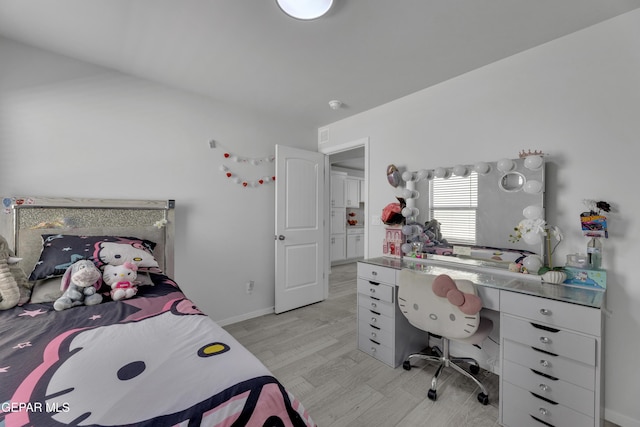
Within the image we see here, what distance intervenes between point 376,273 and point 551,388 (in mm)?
1238

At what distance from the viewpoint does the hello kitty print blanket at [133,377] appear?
2.30ft

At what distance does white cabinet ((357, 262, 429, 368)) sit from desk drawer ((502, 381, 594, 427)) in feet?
2.49

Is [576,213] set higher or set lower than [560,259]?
higher

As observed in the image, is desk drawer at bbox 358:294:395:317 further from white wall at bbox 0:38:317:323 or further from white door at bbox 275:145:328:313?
white wall at bbox 0:38:317:323

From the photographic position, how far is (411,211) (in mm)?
2576

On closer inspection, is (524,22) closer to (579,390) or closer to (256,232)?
(579,390)

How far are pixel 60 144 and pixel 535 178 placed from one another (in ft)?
11.6

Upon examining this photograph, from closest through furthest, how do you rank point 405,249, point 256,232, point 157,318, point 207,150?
point 157,318, point 405,249, point 207,150, point 256,232

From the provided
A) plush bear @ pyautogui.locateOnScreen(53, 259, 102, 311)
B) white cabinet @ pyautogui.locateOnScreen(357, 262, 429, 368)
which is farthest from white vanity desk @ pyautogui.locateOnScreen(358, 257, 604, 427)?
plush bear @ pyautogui.locateOnScreen(53, 259, 102, 311)

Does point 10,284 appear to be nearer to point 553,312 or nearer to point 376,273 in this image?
point 376,273

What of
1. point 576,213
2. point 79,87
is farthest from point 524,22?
point 79,87

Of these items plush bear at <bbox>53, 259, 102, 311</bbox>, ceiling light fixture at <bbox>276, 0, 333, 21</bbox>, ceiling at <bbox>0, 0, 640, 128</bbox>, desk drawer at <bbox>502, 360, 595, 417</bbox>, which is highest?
ceiling at <bbox>0, 0, 640, 128</bbox>

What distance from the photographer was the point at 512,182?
6.64ft

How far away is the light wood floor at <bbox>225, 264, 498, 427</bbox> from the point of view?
1.67 m
